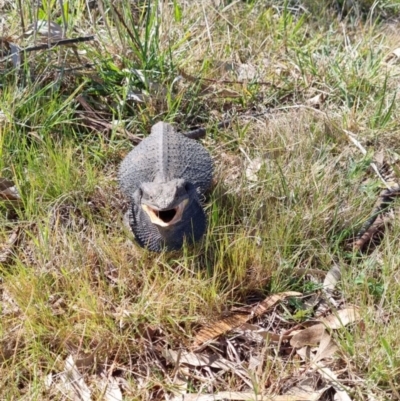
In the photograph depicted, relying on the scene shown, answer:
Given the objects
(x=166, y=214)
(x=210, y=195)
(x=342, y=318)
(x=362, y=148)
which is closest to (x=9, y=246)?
(x=166, y=214)

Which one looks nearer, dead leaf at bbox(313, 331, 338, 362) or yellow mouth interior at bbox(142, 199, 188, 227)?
dead leaf at bbox(313, 331, 338, 362)

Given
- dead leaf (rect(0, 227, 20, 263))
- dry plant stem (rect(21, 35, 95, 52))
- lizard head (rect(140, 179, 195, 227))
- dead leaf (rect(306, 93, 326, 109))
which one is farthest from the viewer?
dead leaf (rect(306, 93, 326, 109))

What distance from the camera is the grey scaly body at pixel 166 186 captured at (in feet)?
10.0

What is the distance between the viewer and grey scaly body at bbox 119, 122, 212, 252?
3.05m

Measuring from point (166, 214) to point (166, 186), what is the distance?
0.44ft

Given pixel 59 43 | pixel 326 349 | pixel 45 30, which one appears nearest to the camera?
pixel 326 349

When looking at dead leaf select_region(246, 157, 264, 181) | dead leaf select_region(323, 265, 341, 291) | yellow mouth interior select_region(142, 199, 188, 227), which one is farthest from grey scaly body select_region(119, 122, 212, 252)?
dead leaf select_region(323, 265, 341, 291)

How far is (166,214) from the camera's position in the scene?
3.09m

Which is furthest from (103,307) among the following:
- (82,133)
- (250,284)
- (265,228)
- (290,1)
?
(290,1)

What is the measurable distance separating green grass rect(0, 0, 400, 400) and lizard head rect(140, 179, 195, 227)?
0.20 m

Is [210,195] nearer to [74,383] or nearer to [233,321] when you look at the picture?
[233,321]

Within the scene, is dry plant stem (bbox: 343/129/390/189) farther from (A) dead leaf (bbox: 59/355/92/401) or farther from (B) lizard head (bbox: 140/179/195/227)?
(A) dead leaf (bbox: 59/355/92/401)

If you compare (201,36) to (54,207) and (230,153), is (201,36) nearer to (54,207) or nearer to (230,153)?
(230,153)

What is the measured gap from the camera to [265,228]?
3.25 meters
